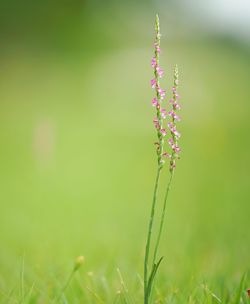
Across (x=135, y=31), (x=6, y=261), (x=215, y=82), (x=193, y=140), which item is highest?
(x=135, y=31)

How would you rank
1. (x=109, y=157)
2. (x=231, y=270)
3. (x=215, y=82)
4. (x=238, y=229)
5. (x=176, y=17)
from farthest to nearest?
1. (x=176, y=17)
2. (x=215, y=82)
3. (x=109, y=157)
4. (x=238, y=229)
5. (x=231, y=270)

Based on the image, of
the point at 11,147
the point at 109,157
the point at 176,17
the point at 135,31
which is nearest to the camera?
the point at 109,157

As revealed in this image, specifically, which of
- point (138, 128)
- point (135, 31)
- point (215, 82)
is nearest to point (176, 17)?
point (135, 31)

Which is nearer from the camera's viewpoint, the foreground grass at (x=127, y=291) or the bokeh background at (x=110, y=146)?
the foreground grass at (x=127, y=291)

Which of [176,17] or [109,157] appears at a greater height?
[176,17]

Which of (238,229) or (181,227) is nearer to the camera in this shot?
(238,229)

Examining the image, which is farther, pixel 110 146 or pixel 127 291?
pixel 110 146

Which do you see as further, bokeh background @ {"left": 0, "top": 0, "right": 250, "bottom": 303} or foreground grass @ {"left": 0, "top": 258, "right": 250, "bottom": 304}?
bokeh background @ {"left": 0, "top": 0, "right": 250, "bottom": 303}

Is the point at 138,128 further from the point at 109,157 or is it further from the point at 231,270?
the point at 231,270
